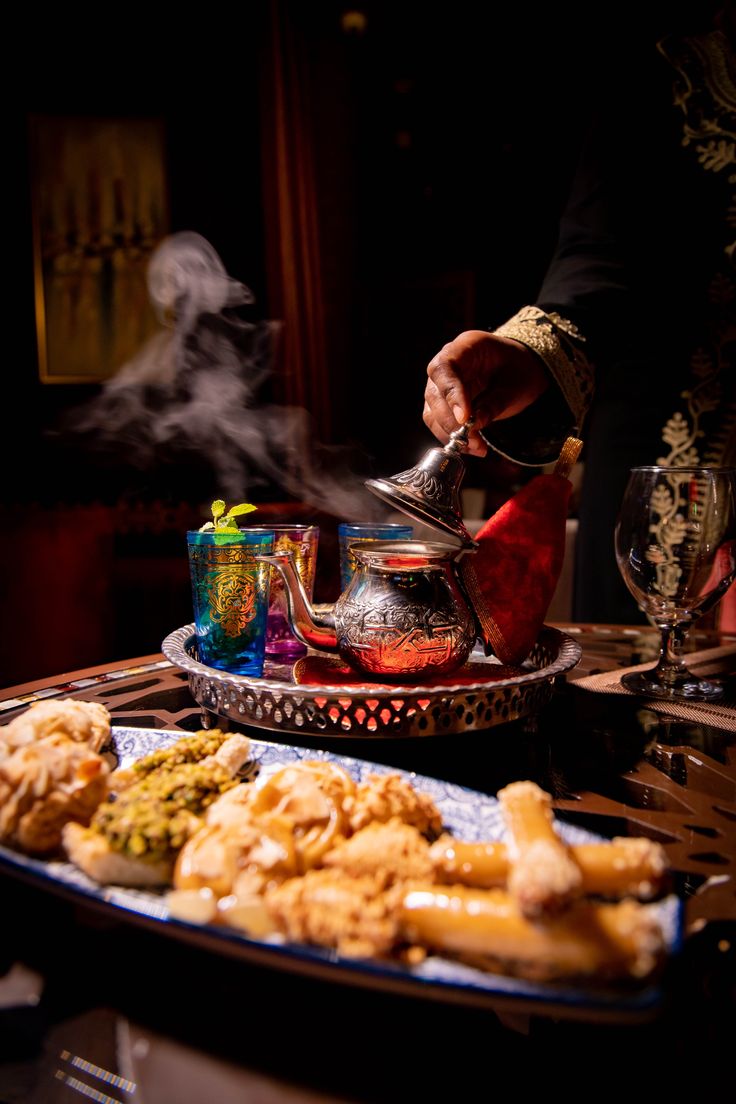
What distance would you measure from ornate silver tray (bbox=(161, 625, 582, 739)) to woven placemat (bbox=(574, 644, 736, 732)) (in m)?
0.24

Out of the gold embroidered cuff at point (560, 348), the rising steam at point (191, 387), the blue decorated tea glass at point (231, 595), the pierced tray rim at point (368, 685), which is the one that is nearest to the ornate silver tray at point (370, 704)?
the pierced tray rim at point (368, 685)

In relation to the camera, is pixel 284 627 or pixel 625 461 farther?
pixel 625 461

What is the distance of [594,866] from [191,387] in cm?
498

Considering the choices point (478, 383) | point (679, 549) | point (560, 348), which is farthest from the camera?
point (560, 348)

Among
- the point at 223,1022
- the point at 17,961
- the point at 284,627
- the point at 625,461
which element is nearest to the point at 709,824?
the point at 223,1022

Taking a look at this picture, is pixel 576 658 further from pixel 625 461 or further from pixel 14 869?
pixel 625 461

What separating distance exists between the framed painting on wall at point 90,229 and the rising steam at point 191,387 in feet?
0.71

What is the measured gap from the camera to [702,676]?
4.08 ft

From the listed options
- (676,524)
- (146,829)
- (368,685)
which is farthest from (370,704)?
(676,524)

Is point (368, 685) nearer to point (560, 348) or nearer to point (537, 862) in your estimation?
point (537, 862)

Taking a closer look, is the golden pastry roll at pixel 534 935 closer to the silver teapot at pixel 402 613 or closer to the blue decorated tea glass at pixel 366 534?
the silver teapot at pixel 402 613

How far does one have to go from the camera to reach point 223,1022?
0.45 m

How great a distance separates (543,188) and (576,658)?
6.48m

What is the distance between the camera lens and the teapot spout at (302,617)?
0.98 metres
